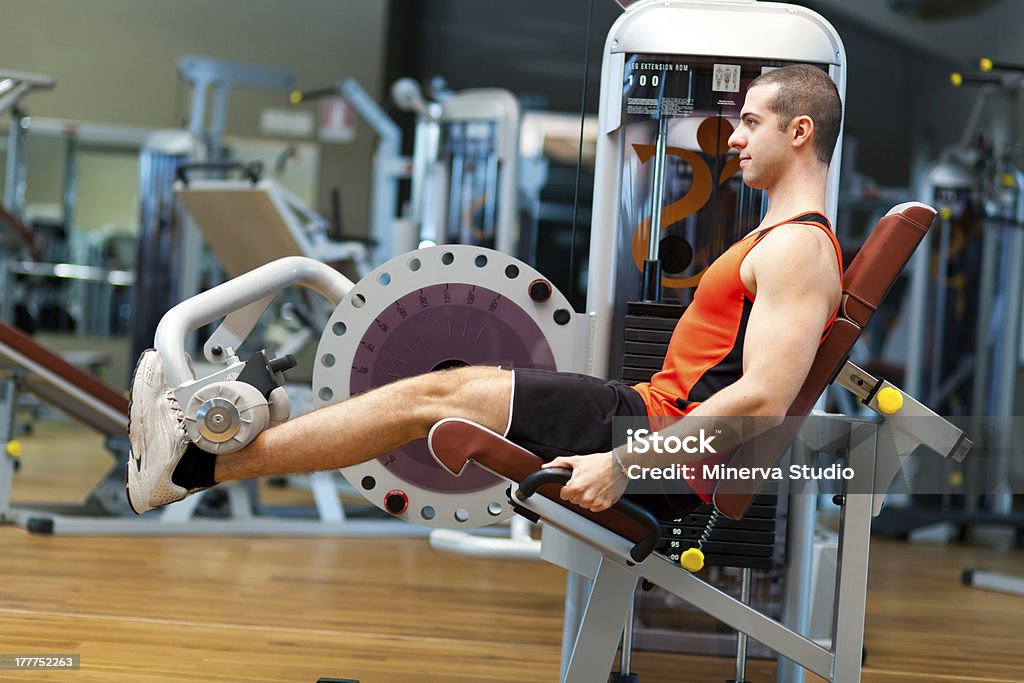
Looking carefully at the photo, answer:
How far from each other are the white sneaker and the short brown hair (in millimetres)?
1169

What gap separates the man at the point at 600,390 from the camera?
1.87 m

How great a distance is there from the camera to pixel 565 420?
1919mm

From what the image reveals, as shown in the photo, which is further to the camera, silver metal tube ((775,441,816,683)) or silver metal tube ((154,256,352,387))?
silver metal tube ((775,441,816,683))

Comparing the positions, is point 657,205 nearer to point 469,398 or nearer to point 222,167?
point 469,398

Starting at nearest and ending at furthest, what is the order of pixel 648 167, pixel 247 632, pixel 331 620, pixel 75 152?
1. pixel 648 167
2. pixel 247 632
3. pixel 331 620
4. pixel 75 152

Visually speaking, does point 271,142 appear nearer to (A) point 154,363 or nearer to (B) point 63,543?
(B) point 63,543

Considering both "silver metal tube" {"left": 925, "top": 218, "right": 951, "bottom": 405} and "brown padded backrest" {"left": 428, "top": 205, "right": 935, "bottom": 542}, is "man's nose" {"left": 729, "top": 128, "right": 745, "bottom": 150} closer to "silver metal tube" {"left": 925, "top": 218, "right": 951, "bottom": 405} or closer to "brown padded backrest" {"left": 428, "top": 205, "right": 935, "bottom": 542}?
"brown padded backrest" {"left": 428, "top": 205, "right": 935, "bottom": 542}

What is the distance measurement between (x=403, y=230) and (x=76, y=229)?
14.0 ft

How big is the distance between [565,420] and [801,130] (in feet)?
2.16

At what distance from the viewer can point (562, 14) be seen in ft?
25.1

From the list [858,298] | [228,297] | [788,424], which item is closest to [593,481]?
[788,424]

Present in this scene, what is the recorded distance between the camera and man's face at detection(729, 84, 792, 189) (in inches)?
76.8

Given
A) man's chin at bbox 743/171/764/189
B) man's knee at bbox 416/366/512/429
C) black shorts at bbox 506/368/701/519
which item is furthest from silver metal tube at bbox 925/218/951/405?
man's knee at bbox 416/366/512/429

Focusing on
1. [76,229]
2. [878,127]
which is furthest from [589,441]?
[76,229]
